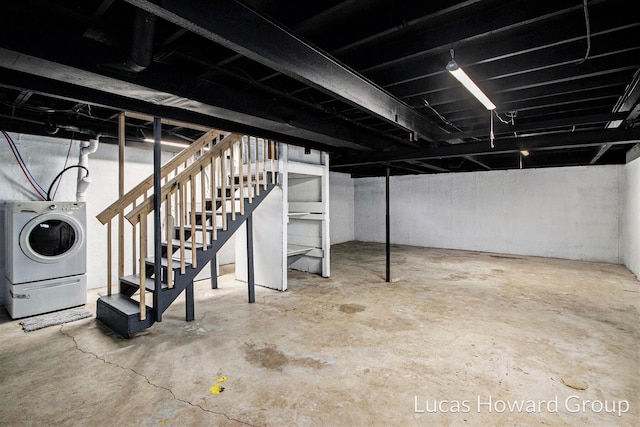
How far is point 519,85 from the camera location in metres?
2.90

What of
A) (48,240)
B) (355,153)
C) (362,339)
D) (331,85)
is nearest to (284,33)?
(331,85)

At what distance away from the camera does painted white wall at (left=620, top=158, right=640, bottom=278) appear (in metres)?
5.27

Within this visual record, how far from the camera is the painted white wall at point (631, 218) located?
17.3 feet

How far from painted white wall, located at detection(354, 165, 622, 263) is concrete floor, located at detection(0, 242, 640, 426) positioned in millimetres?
3061

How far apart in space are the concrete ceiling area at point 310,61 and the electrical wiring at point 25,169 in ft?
1.83

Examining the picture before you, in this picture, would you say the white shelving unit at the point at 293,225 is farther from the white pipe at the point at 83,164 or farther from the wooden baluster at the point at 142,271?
the white pipe at the point at 83,164

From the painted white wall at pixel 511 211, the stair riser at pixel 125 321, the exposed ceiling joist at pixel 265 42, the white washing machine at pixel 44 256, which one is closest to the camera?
the exposed ceiling joist at pixel 265 42

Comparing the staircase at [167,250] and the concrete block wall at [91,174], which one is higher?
the concrete block wall at [91,174]

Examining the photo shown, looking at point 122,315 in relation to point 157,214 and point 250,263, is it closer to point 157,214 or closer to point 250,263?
point 157,214

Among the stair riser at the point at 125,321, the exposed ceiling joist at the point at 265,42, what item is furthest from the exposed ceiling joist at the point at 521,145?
the stair riser at the point at 125,321

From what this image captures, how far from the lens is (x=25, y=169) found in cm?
407

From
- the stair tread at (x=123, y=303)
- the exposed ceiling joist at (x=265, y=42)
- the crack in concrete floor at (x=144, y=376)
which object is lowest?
the crack in concrete floor at (x=144, y=376)

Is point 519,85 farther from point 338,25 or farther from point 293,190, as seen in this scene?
point 293,190

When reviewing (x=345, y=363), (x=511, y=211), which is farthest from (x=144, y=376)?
(x=511, y=211)
